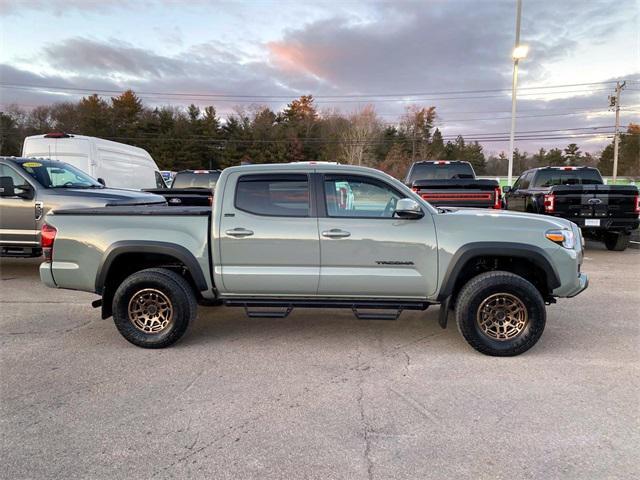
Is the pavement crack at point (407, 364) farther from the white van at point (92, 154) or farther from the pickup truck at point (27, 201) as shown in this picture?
the white van at point (92, 154)

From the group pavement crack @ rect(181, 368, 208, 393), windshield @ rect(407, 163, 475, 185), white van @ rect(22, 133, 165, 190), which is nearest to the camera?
pavement crack @ rect(181, 368, 208, 393)

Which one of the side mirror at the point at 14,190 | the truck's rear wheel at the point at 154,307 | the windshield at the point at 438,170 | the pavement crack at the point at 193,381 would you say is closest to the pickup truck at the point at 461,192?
the windshield at the point at 438,170

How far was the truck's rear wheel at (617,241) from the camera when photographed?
35.8ft

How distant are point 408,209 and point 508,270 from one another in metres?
1.34

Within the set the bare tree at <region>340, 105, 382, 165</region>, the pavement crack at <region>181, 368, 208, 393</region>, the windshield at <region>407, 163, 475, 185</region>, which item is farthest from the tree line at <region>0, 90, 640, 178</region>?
the pavement crack at <region>181, 368, 208, 393</region>

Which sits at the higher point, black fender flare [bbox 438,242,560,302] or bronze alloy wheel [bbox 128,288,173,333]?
black fender flare [bbox 438,242,560,302]

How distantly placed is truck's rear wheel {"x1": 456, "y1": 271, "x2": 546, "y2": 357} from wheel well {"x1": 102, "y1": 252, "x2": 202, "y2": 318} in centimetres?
274

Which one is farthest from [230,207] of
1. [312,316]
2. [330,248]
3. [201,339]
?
[312,316]

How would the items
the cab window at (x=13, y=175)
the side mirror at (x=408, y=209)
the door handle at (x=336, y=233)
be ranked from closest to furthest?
the side mirror at (x=408, y=209) < the door handle at (x=336, y=233) < the cab window at (x=13, y=175)

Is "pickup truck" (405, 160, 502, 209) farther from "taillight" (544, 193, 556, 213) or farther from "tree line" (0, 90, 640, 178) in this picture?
"tree line" (0, 90, 640, 178)

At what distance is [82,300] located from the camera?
21.2ft

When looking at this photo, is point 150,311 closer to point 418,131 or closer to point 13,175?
point 13,175

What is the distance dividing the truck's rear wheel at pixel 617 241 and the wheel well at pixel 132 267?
1056 cm

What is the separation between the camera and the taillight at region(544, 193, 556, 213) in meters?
10.0
